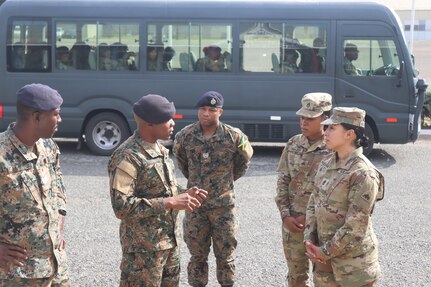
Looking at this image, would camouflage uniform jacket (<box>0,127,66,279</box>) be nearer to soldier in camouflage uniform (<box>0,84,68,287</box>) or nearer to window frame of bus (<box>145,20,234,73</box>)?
soldier in camouflage uniform (<box>0,84,68,287</box>)

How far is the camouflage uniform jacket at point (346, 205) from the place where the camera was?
14.3 ft

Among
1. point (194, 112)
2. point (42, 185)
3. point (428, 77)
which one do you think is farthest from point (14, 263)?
point (428, 77)

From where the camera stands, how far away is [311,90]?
1298cm

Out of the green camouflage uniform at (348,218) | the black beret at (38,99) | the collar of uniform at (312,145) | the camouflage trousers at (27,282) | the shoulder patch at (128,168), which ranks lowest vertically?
the camouflage trousers at (27,282)

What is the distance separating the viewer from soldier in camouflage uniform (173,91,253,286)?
5.96 metres

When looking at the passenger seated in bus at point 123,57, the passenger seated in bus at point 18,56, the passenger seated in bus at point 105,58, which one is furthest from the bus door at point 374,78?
the passenger seated in bus at point 18,56

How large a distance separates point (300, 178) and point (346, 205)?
98 cm

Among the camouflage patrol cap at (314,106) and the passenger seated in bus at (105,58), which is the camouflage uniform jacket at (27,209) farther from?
the passenger seated in bus at (105,58)

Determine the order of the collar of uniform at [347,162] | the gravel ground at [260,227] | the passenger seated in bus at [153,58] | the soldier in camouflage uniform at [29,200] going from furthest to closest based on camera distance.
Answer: the passenger seated in bus at [153,58]
the gravel ground at [260,227]
the collar of uniform at [347,162]
the soldier in camouflage uniform at [29,200]

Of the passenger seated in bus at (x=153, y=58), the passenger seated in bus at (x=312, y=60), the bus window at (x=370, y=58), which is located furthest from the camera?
the passenger seated in bus at (x=153, y=58)

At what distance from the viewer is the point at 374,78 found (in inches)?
507

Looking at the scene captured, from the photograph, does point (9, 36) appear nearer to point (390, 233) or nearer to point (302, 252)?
point (390, 233)

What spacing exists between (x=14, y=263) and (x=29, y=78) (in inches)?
382

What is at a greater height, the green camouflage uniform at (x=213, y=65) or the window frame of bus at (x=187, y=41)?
the window frame of bus at (x=187, y=41)
